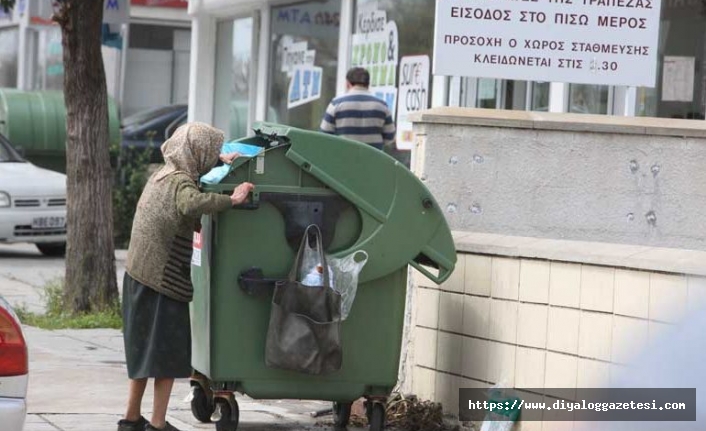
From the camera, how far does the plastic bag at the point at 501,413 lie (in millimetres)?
6770

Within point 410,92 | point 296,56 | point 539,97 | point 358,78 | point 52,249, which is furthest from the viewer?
point 52,249

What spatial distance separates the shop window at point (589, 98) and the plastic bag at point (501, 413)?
447cm

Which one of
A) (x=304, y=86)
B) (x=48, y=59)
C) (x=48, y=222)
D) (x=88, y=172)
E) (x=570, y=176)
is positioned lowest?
(x=48, y=222)

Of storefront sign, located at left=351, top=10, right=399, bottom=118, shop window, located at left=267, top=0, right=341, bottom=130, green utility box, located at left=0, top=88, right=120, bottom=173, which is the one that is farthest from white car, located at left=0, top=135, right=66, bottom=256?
storefront sign, located at left=351, top=10, right=399, bottom=118

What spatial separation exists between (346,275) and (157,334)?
94cm

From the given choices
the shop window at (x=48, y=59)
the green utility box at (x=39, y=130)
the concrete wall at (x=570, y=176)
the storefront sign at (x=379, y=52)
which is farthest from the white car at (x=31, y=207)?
the shop window at (x=48, y=59)

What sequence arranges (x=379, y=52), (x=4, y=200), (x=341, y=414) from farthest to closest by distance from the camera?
(x=4, y=200), (x=379, y=52), (x=341, y=414)

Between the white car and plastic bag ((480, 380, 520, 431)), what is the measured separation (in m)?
9.82

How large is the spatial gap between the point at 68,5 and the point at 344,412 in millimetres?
4818

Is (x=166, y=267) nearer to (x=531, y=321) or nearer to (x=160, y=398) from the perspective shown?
(x=160, y=398)

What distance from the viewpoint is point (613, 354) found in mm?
6238

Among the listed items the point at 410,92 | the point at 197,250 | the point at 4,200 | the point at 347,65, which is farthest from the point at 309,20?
the point at 197,250

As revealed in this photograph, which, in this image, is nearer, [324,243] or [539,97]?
[324,243]

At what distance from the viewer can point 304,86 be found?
589 inches
